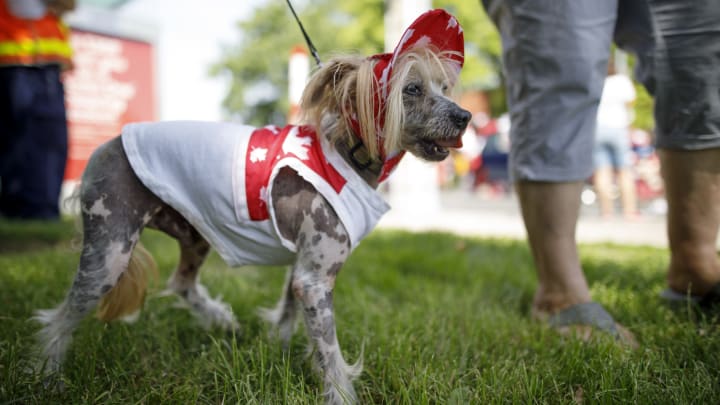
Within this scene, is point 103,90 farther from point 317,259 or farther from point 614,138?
point 317,259

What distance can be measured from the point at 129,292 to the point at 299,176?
886 mm

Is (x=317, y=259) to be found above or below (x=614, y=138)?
above

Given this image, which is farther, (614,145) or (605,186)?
(605,186)

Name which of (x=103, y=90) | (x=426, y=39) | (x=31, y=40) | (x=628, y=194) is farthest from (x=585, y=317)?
(x=103, y=90)

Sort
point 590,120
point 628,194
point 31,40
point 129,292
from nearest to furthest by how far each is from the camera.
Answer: point 129,292 < point 590,120 < point 31,40 < point 628,194

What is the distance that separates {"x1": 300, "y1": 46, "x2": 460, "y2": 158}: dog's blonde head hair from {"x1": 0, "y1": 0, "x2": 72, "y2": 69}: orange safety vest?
3631 mm

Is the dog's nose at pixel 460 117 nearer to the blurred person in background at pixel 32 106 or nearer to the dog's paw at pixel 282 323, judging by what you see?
the dog's paw at pixel 282 323

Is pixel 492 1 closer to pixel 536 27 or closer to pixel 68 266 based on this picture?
pixel 536 27

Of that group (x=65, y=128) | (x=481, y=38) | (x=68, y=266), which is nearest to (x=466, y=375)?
(x=68, y=266)

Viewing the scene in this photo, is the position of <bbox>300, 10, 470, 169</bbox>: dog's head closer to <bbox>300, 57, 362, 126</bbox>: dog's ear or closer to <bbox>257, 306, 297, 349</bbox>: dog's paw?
<bbox>300, 57, 362, 126</bbox>: dog's ear

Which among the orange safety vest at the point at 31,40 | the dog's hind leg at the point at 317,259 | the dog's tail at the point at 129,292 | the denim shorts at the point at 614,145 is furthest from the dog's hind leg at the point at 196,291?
the denim shorts at the point at 614,145

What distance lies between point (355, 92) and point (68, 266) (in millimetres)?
2421

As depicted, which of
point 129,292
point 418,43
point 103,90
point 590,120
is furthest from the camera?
point 103,90

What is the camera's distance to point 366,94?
5.57 feet
